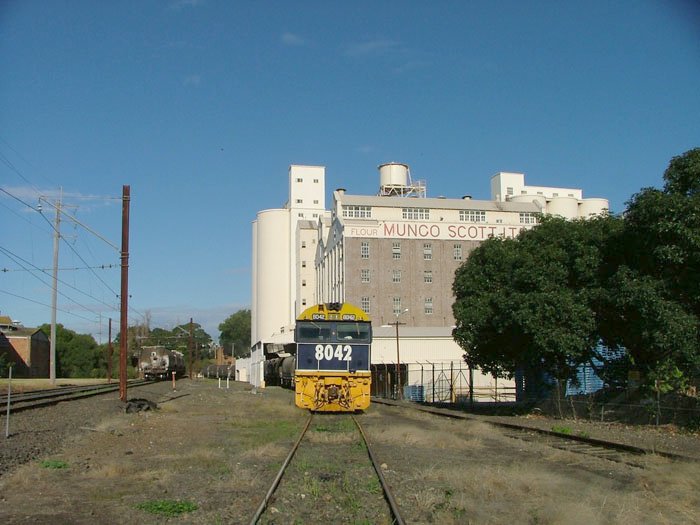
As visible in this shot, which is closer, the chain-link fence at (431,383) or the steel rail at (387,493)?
the steel rail at (387,493)

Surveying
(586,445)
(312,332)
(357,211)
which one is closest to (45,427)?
(312,332)

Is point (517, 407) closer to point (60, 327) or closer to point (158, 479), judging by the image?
point (158, 479)

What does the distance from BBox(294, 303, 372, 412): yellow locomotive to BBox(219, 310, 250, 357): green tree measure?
156436mm

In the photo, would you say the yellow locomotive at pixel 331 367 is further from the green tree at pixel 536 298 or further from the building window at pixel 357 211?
the building window at pixel 357 211

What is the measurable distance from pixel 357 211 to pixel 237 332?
103 metres

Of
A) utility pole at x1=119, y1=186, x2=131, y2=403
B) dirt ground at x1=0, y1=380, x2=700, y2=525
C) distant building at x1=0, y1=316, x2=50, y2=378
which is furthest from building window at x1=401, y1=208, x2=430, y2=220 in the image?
dirt ground at x1=0, y1=380, x2=700, y2=525

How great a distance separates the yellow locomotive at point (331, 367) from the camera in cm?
2330

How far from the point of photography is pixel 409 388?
147 ft

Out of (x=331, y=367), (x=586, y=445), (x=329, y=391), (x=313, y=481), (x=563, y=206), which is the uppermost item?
(x=563, y=206)

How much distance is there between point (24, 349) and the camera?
280ft

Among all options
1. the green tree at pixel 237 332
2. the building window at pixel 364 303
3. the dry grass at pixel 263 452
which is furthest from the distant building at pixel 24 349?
the green tree at pixel 237 332

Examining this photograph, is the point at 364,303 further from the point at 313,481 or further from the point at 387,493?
the point at 387,493

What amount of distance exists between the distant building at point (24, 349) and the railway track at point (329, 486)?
236 feet

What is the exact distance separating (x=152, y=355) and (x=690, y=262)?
6300 cm
